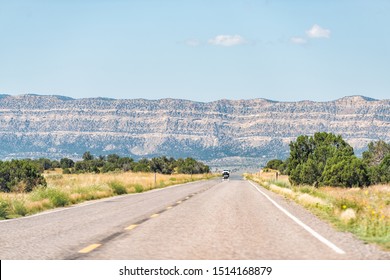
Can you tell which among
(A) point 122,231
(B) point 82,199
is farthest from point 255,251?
(B) point 82,199

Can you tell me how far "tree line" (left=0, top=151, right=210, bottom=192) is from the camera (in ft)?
140

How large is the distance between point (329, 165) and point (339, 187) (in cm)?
383

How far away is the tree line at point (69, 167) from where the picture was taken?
42688 millimetres

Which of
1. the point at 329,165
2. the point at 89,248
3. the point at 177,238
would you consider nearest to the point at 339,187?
the point at 329,165

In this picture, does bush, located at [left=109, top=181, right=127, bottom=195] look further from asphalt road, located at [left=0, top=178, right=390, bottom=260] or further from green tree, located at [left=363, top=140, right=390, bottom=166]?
green tree, located at [left=363, top=140, right=390, bottom=166]

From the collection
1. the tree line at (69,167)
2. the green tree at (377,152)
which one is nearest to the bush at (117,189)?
the tree line at (69,167)

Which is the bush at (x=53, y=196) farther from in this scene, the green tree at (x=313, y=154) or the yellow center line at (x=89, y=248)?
the green tree at (x=313, y=154)

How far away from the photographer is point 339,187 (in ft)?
168

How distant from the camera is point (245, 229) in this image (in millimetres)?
14219

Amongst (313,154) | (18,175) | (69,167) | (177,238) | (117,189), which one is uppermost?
(313,154)

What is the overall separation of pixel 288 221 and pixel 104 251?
7.24 meters

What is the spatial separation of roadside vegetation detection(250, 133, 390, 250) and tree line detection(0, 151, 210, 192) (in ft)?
51.8

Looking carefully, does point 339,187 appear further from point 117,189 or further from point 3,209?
point 3,209
